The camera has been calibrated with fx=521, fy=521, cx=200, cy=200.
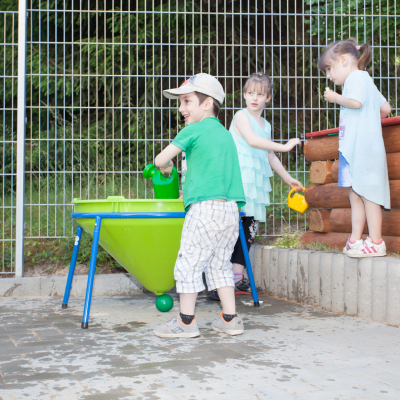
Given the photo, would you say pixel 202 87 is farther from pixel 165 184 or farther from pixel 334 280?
pixel 334 280

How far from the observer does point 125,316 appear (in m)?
3.38

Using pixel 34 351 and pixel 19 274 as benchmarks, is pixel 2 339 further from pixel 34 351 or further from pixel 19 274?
pixel 19 274

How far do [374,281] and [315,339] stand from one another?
675mm

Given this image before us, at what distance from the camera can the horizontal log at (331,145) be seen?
3.43 m

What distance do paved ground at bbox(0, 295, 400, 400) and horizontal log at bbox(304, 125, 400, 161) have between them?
1181mm

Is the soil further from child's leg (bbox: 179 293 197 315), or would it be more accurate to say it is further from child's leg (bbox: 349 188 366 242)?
child's leg (bbox: 349 188 366 242)

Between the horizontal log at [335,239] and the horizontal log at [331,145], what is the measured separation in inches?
23.0

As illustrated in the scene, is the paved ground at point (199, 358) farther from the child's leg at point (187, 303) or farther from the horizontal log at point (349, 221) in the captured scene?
the horizontal log at point (349, 221)

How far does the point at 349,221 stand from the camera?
378 cm

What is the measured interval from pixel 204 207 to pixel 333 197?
1506 millimetres

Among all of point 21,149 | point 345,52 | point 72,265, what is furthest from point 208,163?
point 21,149

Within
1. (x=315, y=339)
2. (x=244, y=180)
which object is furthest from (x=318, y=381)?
(x=244, y=180)

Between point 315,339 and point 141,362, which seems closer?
point 141,362

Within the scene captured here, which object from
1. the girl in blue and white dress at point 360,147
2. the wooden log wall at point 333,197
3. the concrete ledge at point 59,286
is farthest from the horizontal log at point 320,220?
the concrete ledge at point 59,286
